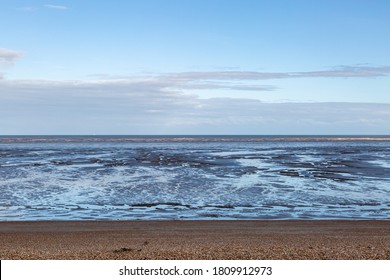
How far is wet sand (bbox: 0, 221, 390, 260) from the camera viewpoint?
9.84 m

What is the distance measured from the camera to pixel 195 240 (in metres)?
12.3

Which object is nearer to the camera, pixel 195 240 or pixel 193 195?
pixel 195 240

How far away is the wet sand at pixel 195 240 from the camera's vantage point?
9836mm

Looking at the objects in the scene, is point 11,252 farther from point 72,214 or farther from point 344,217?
point 344,217

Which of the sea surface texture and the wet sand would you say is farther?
the sea surface texture

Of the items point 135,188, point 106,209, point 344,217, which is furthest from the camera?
point 135,188

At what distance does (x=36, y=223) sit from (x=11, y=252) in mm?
5283

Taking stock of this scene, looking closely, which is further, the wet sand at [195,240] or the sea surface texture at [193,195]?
the sea surface texture at [193,195]

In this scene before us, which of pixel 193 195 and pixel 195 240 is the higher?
pixel 195 240

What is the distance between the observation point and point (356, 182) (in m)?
26.7
